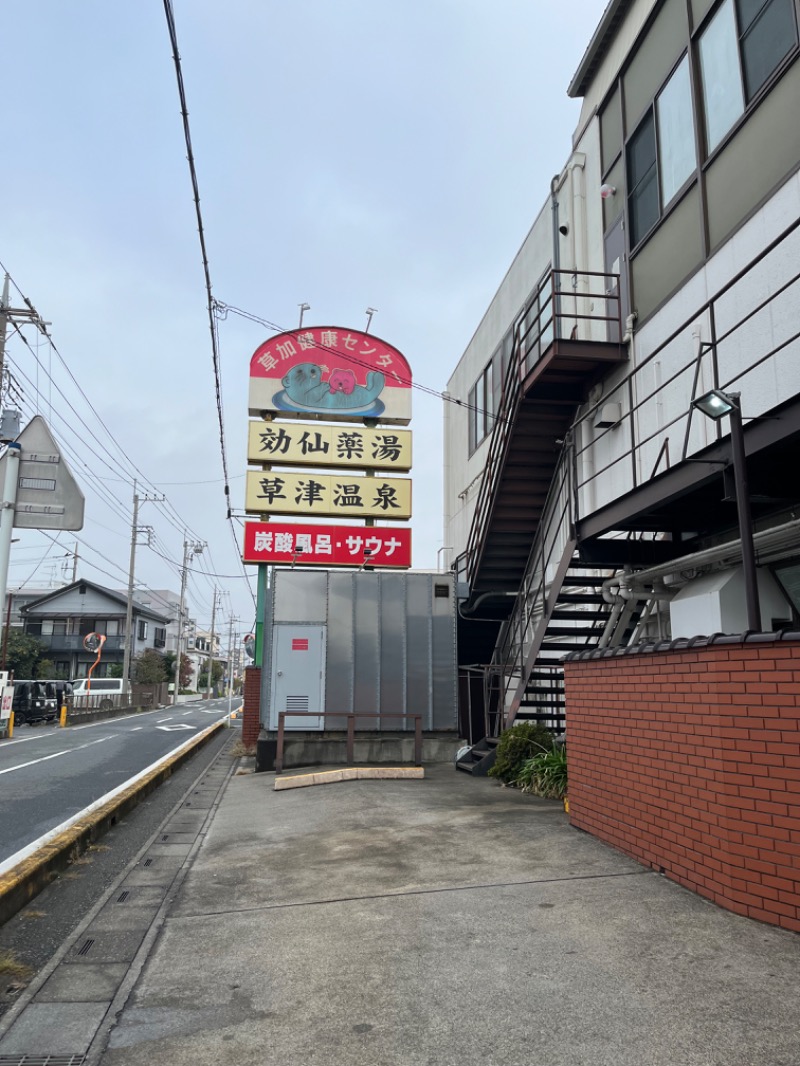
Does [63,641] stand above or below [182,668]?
above

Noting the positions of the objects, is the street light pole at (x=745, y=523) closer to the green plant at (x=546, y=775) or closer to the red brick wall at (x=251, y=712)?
the green plant at (x=546, y=775)

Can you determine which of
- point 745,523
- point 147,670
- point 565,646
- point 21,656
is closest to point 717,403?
point 745,523

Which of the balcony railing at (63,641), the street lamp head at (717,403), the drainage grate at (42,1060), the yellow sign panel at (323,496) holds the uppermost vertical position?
the yellow sign panel at (323,496)

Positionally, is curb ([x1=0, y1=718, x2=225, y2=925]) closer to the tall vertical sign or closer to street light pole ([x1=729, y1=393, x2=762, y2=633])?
street light pole ([x1=729, y1=393, x2=762, y2=633])

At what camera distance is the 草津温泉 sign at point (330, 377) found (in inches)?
693

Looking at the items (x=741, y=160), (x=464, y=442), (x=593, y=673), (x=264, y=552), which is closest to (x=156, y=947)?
(x=593, y=673)

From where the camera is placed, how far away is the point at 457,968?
12.9 feet

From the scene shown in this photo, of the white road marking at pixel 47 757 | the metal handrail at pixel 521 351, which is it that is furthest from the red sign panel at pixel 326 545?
the white road marking at pixel 47 757

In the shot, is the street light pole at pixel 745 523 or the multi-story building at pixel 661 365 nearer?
the street light pole at pixel 745 523

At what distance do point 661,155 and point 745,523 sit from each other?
6706mm

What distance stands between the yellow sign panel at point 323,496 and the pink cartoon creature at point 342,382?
2.07 m

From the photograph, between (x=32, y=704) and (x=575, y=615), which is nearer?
(x=575, y=615)

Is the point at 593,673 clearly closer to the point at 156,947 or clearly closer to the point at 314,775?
the point at 156,947

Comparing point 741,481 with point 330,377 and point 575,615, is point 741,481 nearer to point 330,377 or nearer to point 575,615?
point 575,615
